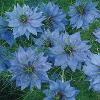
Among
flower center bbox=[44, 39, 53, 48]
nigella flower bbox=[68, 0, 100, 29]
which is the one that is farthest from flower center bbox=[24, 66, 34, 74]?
nigella flower bbox=[68, 0, 100, 29]

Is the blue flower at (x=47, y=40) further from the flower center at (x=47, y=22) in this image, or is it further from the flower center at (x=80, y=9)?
the flower center at (x=80, y=9)

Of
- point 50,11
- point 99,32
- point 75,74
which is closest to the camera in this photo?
point 99,32

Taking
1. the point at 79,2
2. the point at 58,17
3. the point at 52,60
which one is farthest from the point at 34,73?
the point at 79,2

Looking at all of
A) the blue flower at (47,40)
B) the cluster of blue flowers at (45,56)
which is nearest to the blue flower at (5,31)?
the cluster of blue flowers at (45,56)

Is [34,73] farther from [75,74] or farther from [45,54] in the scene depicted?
[75,74]

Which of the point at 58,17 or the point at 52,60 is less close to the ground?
the point at 58,17

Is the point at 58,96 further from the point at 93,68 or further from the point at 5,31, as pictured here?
the point at 5,31

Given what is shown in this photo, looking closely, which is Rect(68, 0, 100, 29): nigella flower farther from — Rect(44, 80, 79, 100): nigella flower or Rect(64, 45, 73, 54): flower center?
Rect(44, 80, 79, 100): nigella flower
